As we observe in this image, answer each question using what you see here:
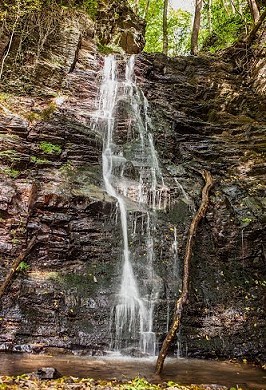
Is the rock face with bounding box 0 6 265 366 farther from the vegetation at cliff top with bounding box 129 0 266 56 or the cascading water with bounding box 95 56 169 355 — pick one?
the vegetation at cliff top with bounding box 129 0 266 56

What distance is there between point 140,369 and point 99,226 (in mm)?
4124

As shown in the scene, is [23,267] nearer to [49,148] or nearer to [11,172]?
[11,172]

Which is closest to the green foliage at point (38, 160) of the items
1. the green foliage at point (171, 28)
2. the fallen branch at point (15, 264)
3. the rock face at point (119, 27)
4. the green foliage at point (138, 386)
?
the fallen branch at point (15, 264)

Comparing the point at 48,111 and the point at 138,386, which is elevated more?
the point at 48,111

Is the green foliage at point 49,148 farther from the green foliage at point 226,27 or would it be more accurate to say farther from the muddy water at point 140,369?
the green foliage at point 226,27

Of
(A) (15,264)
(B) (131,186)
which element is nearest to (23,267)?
(A) (15,264)

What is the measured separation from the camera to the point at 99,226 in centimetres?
977

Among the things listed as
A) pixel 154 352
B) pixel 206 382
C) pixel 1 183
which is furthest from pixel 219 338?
pixel 1 183

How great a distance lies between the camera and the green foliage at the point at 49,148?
37.0 feet

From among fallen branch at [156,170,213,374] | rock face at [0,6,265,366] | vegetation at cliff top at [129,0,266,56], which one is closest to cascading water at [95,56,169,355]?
rock face at [0,6,265,366]

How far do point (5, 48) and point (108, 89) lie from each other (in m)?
4.19

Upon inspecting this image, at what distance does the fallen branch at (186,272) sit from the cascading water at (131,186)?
2.69ft

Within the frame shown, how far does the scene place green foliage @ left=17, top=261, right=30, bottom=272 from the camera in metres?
8.49

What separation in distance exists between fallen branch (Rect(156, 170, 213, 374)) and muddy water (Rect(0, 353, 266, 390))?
309 mm
